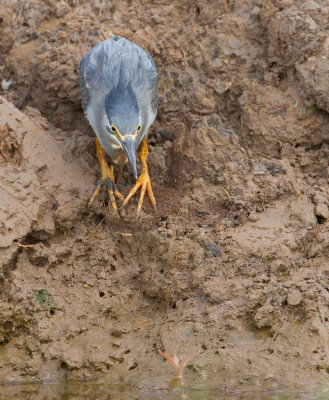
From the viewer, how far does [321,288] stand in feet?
20.4

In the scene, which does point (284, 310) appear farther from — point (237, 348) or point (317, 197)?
point (317, 197)

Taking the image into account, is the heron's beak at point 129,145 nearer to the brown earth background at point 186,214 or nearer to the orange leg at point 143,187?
the orange leg at point 143,187

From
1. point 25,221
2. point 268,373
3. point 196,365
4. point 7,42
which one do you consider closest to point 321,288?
point 268,373

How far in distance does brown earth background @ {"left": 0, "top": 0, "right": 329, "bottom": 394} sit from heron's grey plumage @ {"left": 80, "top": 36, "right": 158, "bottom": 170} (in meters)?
0.42

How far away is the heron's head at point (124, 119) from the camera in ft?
21.7

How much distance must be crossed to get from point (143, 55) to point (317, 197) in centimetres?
236

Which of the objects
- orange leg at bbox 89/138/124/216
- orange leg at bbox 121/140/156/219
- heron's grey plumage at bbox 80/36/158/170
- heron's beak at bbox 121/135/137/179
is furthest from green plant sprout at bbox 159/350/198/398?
heron's grey plumage at bbox 80/36/158/170

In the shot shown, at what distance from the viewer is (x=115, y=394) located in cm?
610

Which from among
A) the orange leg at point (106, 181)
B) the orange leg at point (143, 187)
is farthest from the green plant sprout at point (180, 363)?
the orange leg at point (106, 181)

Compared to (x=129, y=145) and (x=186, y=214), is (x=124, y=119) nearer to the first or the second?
(x=129, y=145)

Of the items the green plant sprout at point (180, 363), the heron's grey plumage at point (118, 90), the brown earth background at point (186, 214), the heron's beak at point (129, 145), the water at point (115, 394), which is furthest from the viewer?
the heron's grey plumage at point (118, 90)

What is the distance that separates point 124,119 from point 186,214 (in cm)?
109

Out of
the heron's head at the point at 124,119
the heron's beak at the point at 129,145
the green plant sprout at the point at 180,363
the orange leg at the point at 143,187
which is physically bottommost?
the green plant sprout at the point at 180,363

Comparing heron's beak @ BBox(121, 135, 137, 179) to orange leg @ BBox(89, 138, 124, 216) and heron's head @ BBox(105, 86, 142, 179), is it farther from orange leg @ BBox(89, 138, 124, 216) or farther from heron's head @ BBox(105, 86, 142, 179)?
orange leg @ BBox(89, 138, 124, 216)
